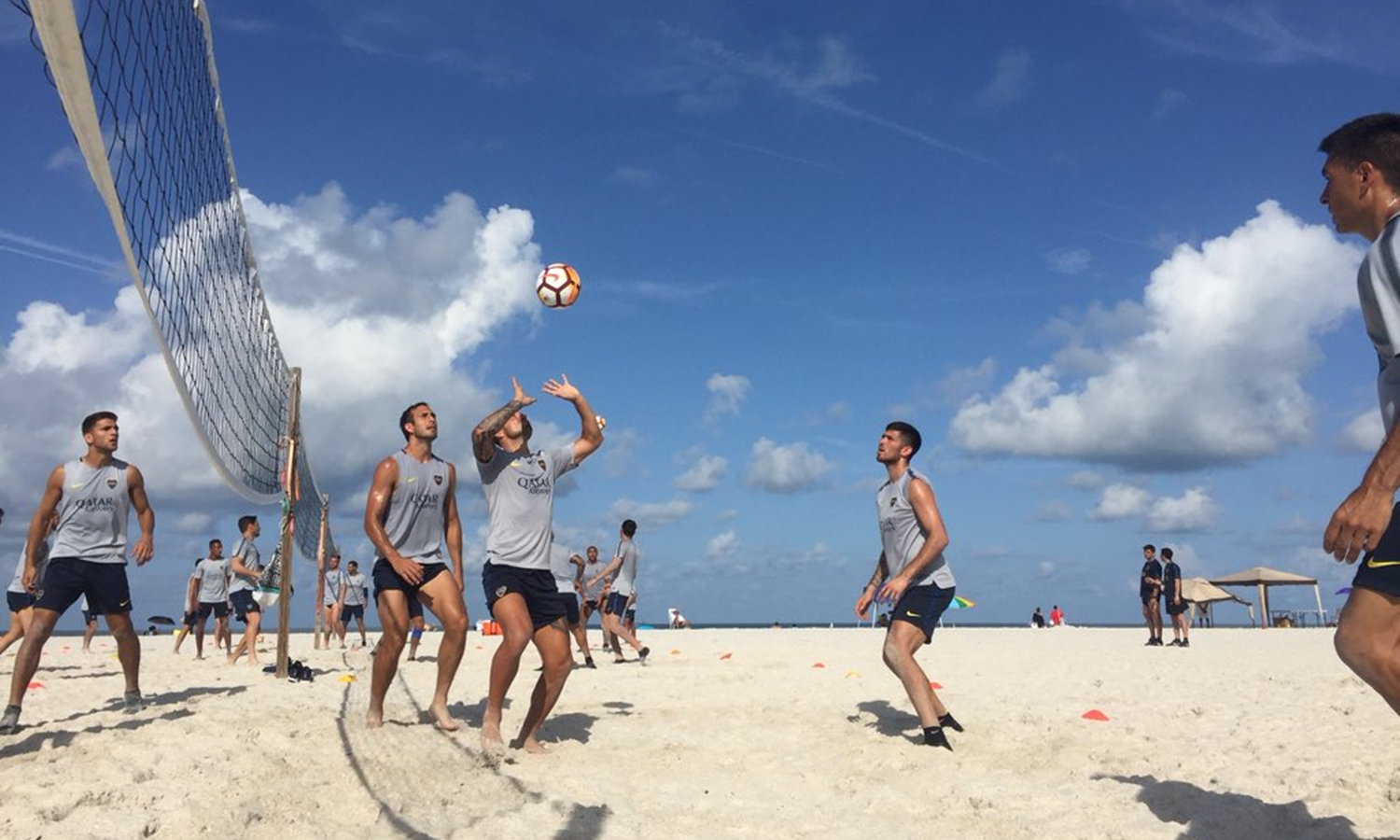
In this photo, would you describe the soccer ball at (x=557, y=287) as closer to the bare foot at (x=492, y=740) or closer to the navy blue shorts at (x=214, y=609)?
the bare foot at (x=492, y=740)

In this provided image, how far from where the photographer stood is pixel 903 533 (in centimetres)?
531

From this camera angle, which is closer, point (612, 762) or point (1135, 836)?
point (1135, 836)

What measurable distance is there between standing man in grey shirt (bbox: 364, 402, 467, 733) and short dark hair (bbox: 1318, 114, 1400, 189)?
4415 mm

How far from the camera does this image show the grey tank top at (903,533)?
5.20 metres

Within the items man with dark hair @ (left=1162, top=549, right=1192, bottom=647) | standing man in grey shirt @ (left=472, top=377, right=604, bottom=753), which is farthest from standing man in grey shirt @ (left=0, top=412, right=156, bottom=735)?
man with dark hair @ (left=1162, top=549, right=1192, bottom=647)

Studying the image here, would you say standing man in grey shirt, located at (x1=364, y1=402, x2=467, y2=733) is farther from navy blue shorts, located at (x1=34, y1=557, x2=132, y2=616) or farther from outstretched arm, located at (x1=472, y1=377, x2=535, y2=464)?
navy blue shorts, located at (x1=34, y1=557, x2=132, y2=616)

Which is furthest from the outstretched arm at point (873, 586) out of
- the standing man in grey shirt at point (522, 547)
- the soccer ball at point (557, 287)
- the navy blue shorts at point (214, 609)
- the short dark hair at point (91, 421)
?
the navy blue shorts at point (214, 609)

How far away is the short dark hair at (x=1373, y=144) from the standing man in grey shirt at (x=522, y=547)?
3.51 m

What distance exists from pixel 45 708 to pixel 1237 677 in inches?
364

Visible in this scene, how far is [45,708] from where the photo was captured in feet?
20.5

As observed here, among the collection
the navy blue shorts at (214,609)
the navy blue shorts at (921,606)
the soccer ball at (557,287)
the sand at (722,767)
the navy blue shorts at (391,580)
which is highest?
the soccer ball at (557,287)

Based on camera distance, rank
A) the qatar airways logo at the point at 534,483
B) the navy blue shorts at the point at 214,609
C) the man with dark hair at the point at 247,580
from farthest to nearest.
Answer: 1. the navy blue shorts at the point at 214,609
2. the man with dark hair at the point at 247,580
3. the qatar airways logo at the point at 534,483

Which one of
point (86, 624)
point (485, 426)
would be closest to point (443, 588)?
point (485, 426)

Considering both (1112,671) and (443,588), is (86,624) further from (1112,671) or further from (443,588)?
(1112,671)
